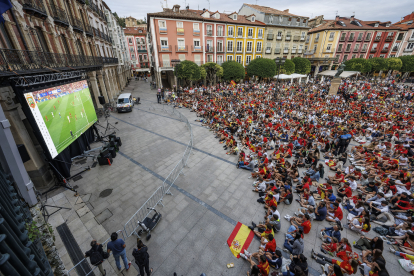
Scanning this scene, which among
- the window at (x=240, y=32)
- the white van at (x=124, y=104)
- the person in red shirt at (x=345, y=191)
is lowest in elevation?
the person in red shirt at (x=345, y=191)

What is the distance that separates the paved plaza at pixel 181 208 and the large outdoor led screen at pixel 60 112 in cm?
247

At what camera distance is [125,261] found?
5.36m

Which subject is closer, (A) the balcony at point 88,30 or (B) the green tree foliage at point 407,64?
(A) the balcony at point 88,30

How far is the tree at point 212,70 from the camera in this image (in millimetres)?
33094

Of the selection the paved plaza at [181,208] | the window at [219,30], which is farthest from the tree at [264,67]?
the paved plaza at [181,208]

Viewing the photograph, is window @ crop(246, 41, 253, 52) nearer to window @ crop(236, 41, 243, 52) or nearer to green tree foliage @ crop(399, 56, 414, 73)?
window @ crop(236, 41, 243, 52)

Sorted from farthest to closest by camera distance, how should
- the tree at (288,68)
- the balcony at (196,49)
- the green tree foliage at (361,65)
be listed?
the green tree foliage at (361,65)
the tree at (288,68)
the balcony at (196,49)

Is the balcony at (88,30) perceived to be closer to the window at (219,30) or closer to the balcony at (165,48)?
the balcony at (165,48)

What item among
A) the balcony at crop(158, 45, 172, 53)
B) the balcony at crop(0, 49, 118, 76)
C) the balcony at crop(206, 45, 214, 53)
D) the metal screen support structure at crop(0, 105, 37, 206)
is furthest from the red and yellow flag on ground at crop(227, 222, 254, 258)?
the balcony at crop(206, 45, 214, 53)

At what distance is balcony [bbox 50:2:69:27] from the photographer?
13.0 meters

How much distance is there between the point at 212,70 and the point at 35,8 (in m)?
28.0

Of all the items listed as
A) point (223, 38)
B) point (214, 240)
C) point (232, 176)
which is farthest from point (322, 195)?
point (223, 38)

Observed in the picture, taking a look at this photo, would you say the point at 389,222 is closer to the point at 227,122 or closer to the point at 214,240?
the point at 214,240

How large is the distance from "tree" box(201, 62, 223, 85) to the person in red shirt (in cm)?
2862
